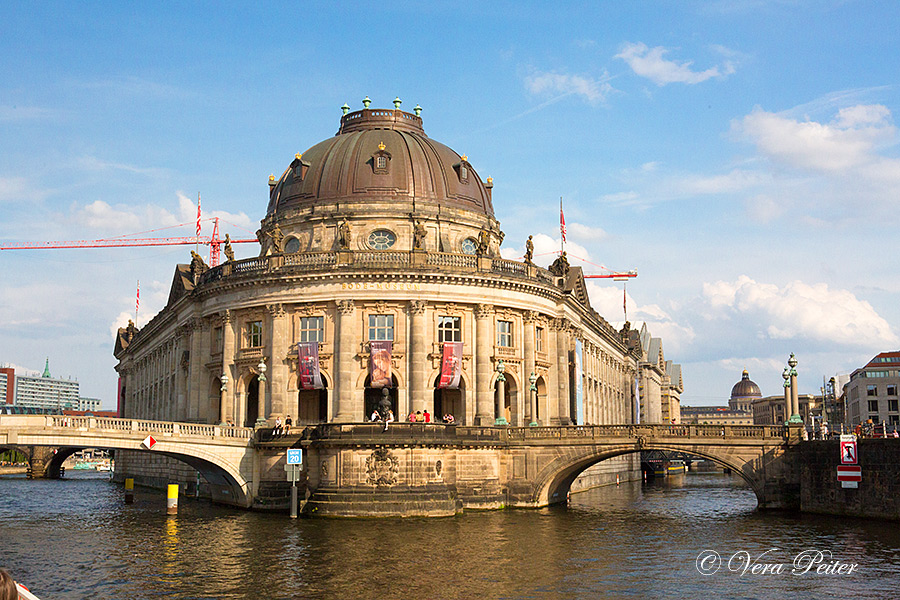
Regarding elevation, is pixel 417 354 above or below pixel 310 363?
above

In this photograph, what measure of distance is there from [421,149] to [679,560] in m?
49.3

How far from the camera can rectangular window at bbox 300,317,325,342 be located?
68375 millimetres

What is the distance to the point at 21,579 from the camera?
3503cm

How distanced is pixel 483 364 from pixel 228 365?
63.3ft

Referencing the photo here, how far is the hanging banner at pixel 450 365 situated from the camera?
6756cm

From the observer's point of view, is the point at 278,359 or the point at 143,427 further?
the point at 278,359

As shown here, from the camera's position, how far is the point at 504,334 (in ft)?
236

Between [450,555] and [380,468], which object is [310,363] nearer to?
[380,468]

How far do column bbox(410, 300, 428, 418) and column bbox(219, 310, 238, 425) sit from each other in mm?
14158

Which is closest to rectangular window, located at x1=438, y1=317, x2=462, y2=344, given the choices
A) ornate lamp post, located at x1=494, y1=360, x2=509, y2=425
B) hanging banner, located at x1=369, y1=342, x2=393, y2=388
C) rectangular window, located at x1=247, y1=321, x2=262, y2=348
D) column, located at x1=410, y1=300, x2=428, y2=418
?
column, located at x1=410, y1=300, x2=428, y2=418

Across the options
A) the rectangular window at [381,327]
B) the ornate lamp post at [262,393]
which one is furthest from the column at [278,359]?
the rectangular window at [381,327]

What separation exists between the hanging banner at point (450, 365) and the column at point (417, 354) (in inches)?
53.7

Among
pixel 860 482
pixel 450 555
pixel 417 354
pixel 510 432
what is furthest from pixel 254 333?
pixel 860 482

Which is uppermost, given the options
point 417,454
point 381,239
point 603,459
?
point 381,239
